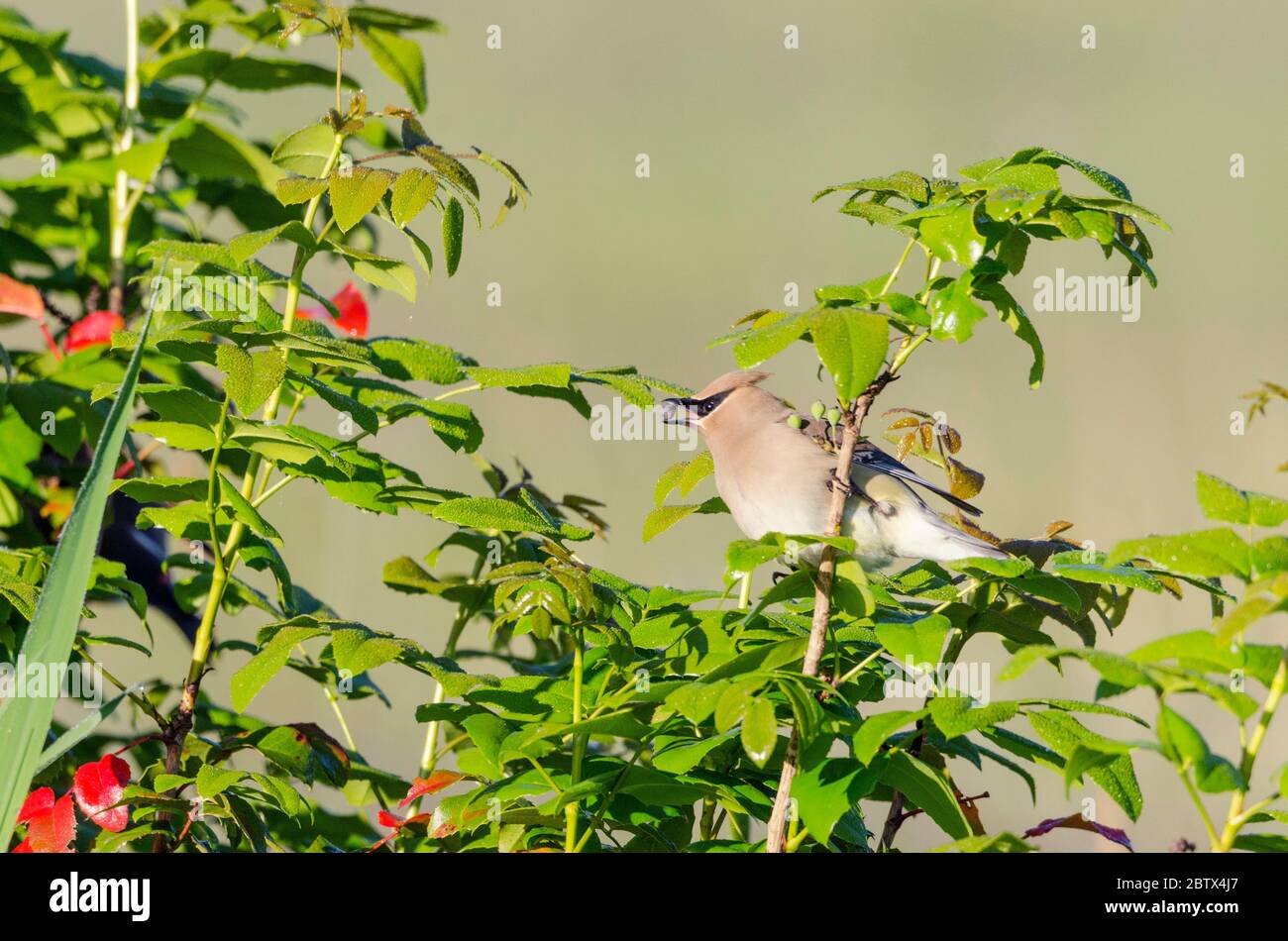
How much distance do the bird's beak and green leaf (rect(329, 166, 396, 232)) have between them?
1.77 ft

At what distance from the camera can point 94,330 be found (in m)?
2.22

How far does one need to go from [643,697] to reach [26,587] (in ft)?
2.31

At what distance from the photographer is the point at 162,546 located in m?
2.66

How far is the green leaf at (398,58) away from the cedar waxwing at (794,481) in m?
0.73

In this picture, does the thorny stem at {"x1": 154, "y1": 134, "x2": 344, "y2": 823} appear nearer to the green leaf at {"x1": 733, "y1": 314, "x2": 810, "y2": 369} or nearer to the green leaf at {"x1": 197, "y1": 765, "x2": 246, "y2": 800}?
the green leaf at {"x1": 197, "y1": 765, "x2": 246, "y2": 800}

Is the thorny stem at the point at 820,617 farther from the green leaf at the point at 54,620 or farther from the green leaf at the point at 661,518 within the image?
the green leaf at the point at 54,620

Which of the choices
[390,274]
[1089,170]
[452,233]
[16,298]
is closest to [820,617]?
[1089,170]

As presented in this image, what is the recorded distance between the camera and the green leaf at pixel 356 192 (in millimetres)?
1394

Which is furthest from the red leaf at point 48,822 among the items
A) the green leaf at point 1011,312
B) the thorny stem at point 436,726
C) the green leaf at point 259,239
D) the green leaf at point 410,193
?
the green leaf at point 1011,312

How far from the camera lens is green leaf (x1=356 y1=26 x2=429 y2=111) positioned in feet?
6.72

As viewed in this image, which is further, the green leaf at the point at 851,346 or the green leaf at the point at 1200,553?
the green leaf at the point at 851,346

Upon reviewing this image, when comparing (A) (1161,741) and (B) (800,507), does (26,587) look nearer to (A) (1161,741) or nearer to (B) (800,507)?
(B) (800,507)

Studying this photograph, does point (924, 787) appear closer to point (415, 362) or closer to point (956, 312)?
point (956, 312)

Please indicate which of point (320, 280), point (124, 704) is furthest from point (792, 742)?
point (320, 280)
